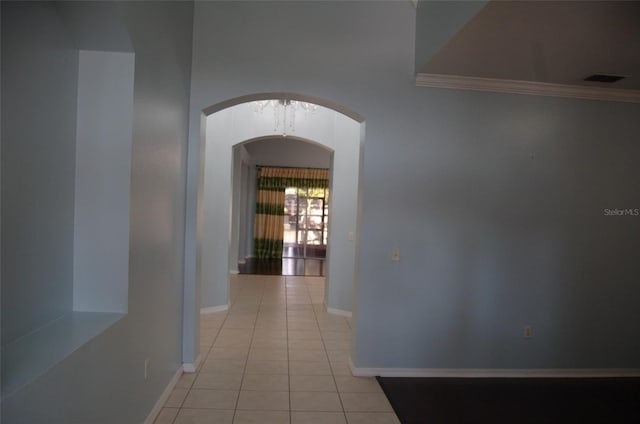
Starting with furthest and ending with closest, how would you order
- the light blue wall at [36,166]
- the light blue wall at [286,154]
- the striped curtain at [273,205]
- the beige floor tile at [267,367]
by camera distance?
the striped curtain at [273,205], the light blue wall at [286,154], the beige floor tile at [267,367], the light blue wall at [36,166]

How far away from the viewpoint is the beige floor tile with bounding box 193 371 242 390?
10.5 feet

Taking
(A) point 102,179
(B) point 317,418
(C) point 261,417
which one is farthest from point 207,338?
(A) point 102,179

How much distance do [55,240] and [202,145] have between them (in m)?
1.79

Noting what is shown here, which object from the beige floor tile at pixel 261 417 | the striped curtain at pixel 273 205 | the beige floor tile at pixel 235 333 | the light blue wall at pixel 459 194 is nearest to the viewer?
the beige floor tile at pixel 261 417

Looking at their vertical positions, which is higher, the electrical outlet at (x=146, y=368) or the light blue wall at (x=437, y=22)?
the light blue wall at (x=437, y=22)

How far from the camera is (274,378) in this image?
11.1 feet

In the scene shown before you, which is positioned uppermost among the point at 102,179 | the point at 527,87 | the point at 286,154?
the point at 286,154

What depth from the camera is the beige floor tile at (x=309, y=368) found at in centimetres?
354

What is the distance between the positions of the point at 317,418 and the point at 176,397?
3.54ft

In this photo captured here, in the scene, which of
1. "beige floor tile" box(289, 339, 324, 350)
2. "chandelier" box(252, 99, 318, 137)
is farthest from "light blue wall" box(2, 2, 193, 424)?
"chandelier" box(252, 99, 318, 137)

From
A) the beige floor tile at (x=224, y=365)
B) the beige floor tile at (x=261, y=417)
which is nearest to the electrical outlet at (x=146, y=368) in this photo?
the beige floor tile at (x=261, y=417)

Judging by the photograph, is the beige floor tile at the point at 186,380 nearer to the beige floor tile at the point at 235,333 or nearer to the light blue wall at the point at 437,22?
the beige floor tile at the point at 235,333

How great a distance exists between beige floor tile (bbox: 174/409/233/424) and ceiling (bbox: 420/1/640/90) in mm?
3033

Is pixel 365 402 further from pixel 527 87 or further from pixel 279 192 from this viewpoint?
pixel 279 192
